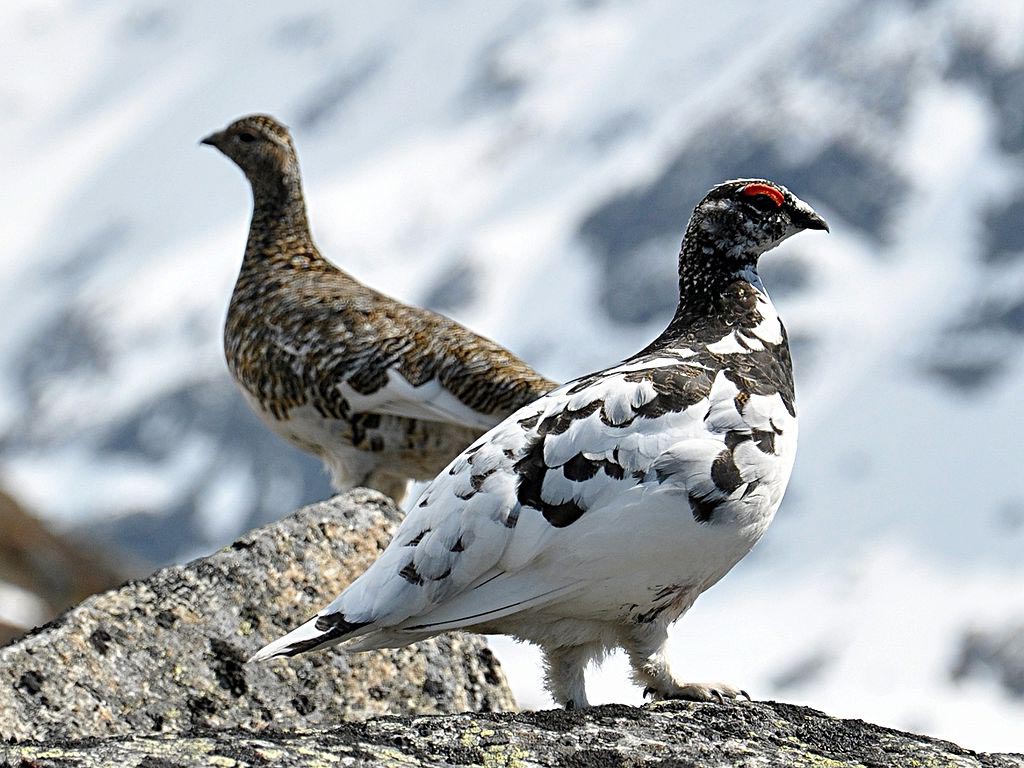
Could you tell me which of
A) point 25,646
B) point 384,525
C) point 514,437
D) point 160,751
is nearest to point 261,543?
point 384,525

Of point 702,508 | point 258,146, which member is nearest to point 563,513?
point 702,508

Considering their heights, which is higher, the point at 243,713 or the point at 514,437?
the point at 514,437

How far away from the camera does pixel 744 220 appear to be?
576cm

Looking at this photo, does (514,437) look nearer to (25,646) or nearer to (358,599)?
(358,599)

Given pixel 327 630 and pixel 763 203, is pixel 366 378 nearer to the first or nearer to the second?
pixel 763 203

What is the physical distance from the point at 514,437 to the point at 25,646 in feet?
5.86

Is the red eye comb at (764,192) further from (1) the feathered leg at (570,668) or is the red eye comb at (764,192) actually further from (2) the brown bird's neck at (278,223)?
(2) the brown bird's neck at (278,223)

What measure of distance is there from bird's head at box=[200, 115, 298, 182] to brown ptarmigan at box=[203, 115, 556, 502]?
1331 millimetres

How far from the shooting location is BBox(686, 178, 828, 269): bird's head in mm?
5742

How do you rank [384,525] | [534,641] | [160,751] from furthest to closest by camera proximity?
1. [384,525]
2. [534,641]
3. [160,751]

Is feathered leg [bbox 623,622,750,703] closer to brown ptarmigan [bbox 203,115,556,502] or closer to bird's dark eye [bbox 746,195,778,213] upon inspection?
bird's dark eye [bbox 746,195,778,213]

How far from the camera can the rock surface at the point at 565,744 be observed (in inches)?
145

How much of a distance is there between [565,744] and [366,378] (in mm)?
4593

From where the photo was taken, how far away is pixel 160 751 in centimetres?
373
